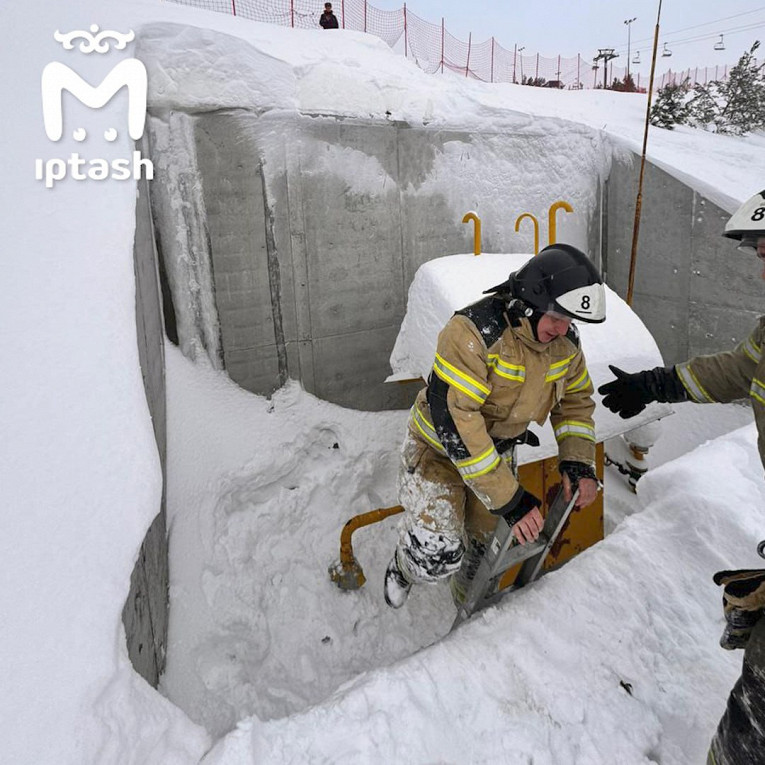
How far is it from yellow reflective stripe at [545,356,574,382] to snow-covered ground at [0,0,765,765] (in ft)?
2.59

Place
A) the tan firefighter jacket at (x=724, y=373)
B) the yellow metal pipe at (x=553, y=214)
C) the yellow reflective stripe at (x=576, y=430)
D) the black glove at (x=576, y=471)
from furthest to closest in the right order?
the yellow metal pipe at (x=553, y=214), the yellow reflective stripe at (x=576, y=430), the black glove at (x=576, y=471), the tan firefighter jacket at (x=724, y=373)

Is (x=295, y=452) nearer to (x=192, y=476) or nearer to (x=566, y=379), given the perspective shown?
(x=192, y=476)

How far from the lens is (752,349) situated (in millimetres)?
2203

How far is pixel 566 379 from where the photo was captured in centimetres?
248

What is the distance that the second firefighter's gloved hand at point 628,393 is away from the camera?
2.66m

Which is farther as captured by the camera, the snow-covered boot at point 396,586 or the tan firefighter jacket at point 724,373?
the snow-covered boot at point 396,586

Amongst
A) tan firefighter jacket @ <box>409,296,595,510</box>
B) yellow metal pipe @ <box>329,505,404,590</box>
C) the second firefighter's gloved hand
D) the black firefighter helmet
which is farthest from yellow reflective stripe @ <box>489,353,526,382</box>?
yellow metal pipe @ <box>329,505,404,590</box>

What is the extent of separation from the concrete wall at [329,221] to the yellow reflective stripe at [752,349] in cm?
Result: 325

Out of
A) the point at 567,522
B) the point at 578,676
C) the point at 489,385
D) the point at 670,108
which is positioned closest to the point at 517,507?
the point at 489,385

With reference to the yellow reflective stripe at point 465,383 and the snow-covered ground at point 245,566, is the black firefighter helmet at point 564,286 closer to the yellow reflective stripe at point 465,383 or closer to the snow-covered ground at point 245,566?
the yellow reflective stripe at point 465,383

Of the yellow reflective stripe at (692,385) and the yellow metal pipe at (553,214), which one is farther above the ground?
the yellow metal pipe at (553,214)

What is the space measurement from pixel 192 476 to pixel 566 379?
2.52 metres

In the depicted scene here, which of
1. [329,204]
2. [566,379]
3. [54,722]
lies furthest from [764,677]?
[329,204]

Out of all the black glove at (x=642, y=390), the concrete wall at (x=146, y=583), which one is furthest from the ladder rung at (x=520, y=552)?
the concrete wall at (x=146, y=583)
